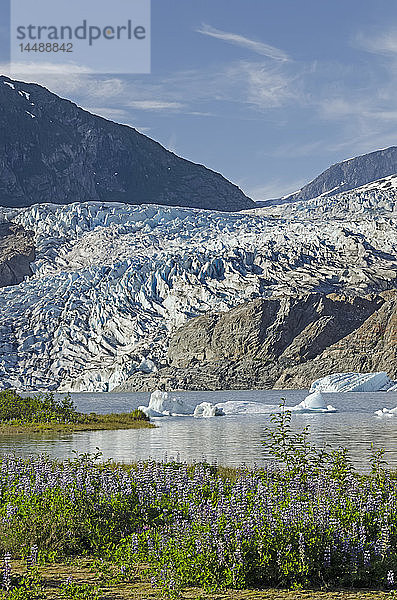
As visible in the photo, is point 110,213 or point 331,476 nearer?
point 331,476

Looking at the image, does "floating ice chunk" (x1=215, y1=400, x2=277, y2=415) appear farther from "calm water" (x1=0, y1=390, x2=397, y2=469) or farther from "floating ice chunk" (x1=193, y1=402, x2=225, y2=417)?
"calm water" (x1=0, y1=390, x2=397, y2=469)

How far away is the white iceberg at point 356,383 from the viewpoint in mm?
61000

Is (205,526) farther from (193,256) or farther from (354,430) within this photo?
(193,256)

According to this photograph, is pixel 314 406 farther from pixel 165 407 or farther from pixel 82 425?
pixel 82 425

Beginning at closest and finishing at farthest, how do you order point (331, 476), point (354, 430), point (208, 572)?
point (208, 572), point (331, 476), point (354, 430)

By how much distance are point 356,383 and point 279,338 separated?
27.5 m

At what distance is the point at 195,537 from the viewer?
21.3 feet

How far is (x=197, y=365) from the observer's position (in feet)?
282

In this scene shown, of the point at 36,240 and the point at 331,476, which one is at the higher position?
the point at 36,240

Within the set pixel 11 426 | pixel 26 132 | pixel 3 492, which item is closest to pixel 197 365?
pixel 11 426

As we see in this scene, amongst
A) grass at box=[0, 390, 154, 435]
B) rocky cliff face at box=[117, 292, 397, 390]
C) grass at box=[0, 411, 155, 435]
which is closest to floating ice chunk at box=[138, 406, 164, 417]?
grass at box=[0, 390, 154, 435]

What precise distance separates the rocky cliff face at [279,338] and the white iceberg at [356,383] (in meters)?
18.9

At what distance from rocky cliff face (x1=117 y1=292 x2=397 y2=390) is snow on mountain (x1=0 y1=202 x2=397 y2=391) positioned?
2.44 metres

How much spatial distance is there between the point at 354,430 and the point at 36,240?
86654mm
